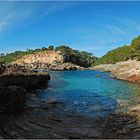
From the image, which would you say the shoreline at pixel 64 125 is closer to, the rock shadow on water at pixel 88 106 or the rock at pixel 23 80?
A: the rock shadow on water at pixel 88 106

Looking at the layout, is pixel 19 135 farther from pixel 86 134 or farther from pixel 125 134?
pixel 125 134

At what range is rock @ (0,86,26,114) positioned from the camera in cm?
2367

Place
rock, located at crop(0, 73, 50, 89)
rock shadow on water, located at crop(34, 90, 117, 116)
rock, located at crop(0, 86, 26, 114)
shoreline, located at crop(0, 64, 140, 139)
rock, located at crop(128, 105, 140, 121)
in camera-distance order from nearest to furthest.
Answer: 1. shoreline, located at crop(0, 64, 140, 139)
2. rock, located at crop(0, 86, 26, 114)
3. rock, located at crop(128, 105, 140, 121)
4. rock shadow on water, located at crop(34, 90, 117, 116)
5. rock, located at crop(0, 73, 50, 89)

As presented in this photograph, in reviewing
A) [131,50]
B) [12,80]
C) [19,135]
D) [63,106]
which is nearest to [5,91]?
[19,135]

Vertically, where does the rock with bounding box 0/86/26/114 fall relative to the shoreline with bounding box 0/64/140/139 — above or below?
above

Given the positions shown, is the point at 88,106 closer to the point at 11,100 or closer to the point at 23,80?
the point at 11,100

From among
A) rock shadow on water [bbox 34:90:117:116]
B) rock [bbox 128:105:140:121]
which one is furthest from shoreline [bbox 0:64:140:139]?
rock shadow on water [bbox 34:90:117:116]

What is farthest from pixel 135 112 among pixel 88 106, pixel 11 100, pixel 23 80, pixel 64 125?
pixel 23 80

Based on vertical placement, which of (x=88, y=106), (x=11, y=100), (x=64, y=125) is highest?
(x=11, y=100)

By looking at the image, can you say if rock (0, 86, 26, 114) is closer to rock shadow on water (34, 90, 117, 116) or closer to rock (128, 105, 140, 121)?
rock shadow on water (34, 90, 117, 116)

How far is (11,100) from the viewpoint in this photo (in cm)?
2391

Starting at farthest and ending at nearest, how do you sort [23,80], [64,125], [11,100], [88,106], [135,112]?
[23,80] → [88,106] → [135,112] → [11,100] → [64,125]

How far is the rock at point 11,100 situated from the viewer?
2367cm

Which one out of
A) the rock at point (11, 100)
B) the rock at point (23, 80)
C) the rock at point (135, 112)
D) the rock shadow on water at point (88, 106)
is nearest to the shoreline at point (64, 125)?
the rock at point (135, 112)
